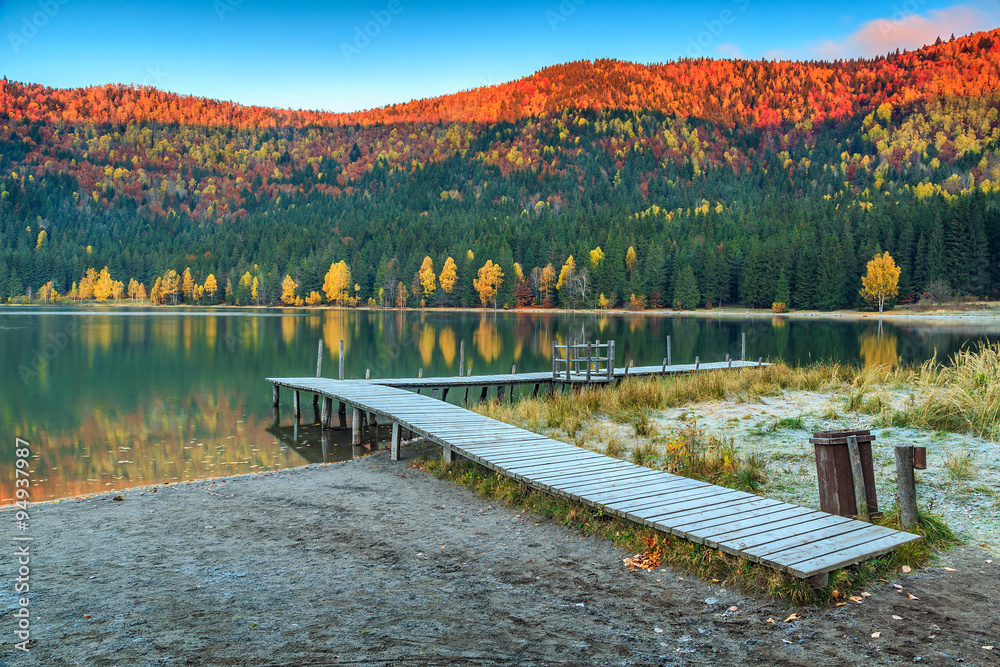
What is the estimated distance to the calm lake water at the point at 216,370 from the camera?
16062 millimetres

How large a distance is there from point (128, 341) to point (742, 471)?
159ft

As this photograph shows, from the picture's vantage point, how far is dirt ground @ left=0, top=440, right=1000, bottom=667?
16.4ft

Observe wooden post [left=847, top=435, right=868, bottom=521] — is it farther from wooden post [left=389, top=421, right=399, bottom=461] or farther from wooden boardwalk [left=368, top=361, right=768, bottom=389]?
wooden boardwalk [left=368, top=361, right=768, bottom=389]

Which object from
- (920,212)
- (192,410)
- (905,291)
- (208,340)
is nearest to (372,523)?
(192,410)

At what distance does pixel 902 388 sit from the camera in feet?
57.2

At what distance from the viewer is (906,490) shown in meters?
7.12

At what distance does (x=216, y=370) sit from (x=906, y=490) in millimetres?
31938

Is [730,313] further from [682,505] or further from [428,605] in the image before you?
[428,605]

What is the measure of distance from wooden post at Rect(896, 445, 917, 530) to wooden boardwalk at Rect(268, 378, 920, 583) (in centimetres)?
56

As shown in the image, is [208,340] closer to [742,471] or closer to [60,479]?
[60,479]

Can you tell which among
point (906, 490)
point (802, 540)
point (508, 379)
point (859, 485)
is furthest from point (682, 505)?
point (508, 379)

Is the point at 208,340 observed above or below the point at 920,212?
below

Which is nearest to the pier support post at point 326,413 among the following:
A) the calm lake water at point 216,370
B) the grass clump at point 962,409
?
the calm lake water at point 216,370

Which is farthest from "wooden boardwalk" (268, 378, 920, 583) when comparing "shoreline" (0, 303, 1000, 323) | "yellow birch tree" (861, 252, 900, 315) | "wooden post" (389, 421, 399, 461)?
"yellow birch tree" (861, 252, 900, 315)
